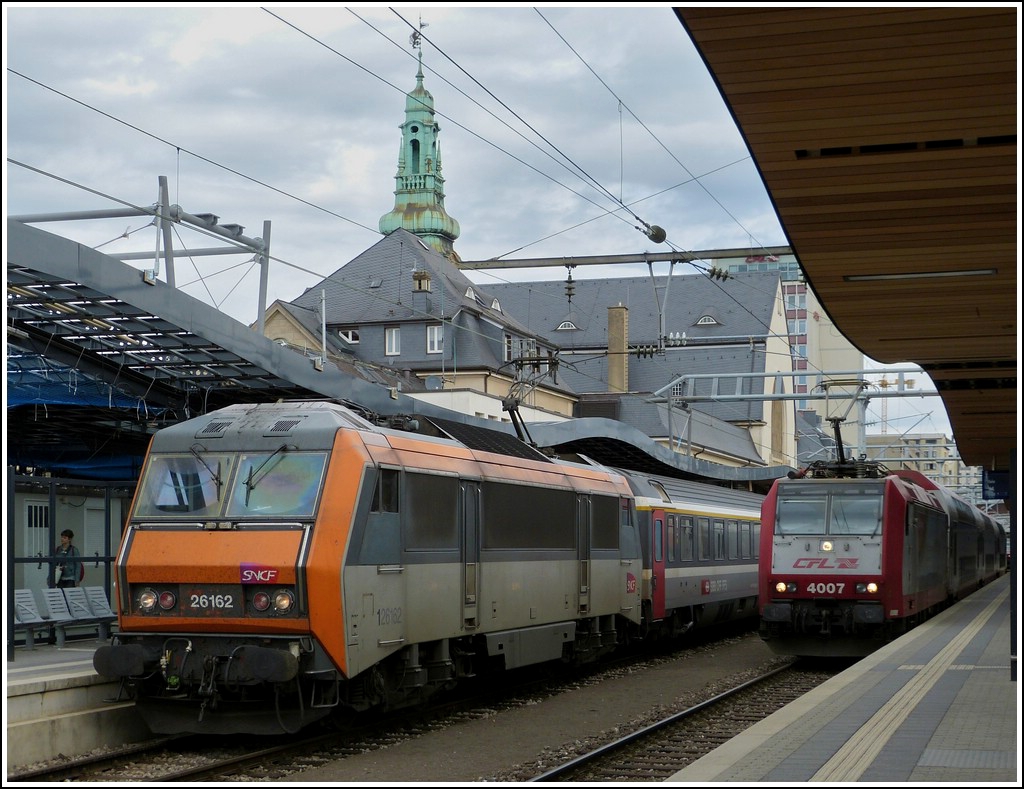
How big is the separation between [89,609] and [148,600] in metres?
4.01

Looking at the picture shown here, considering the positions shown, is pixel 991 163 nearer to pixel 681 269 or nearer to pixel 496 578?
pixel 496 578

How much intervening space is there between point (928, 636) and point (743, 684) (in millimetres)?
4141

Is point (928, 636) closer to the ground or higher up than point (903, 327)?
closer to the ground

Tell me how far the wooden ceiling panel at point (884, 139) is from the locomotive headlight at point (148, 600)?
21.3 ft

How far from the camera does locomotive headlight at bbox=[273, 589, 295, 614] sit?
38.4ft

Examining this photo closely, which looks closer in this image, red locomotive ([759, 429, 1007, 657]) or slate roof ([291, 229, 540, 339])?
red locomotive ([759, 429, 1007, 657])

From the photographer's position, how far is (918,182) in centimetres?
1020

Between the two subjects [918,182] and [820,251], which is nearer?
[918,182]

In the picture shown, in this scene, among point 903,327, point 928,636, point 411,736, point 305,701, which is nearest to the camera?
→ point 305,701

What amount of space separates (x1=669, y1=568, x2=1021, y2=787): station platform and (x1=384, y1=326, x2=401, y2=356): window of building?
39860 millimetres

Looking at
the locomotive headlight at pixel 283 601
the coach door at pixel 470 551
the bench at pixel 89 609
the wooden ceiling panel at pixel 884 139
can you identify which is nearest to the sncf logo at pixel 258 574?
the locomotive headlight at pixel 283 601

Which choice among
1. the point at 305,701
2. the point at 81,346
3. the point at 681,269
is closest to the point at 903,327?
the point at 305,701

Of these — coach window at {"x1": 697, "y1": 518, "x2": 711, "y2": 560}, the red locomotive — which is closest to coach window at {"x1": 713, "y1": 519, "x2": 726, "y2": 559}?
coach window at {"x1": 697, "y1": 518, "x2": 711, "y2": 560}

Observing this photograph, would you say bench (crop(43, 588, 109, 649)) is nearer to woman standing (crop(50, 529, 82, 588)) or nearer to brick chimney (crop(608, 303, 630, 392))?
woman standing (crop(50, 529, 82, 588))
